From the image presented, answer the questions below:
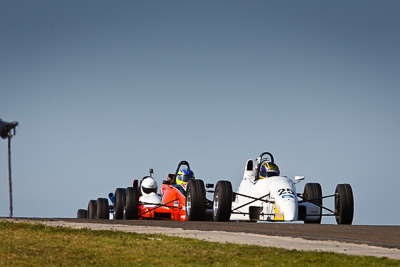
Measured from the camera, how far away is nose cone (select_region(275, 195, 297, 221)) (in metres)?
22.0

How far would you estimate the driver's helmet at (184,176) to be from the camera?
102 ft

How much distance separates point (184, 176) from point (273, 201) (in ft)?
28.5

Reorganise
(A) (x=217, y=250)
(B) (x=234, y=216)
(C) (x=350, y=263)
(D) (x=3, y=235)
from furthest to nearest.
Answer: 1. (B) (x=234, y=216)
2. (D) (x=3, y=235)
3. (A) (x=217, y=250)
4. (C) (x=350, y=263)

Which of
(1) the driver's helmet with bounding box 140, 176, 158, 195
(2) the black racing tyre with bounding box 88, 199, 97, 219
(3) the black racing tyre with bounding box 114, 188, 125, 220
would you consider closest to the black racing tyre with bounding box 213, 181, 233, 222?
(3) the black racing tyre with bounding box 114, 188, 125, 220

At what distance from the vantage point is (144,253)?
38.1 ft

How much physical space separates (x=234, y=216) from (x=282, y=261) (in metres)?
15.3

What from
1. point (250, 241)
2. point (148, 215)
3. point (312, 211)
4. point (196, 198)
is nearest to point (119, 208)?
point (148, 215)

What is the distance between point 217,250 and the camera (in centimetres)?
1185

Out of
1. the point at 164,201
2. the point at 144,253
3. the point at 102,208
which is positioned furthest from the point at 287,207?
the point at 102,208

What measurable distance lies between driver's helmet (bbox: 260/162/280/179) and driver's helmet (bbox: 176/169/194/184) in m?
6.13

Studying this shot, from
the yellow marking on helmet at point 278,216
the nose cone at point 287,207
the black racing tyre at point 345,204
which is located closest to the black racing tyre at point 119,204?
the yellow marking on helmet at point 278,216

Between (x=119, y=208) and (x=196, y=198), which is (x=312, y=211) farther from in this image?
(x=119, y=208)

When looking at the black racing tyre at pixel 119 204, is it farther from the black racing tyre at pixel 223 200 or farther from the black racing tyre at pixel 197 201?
the black racing tyre at pixel 223 200

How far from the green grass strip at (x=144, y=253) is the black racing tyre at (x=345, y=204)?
9884mm
